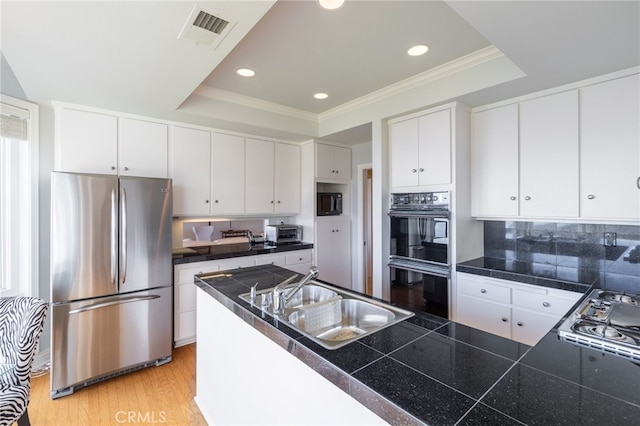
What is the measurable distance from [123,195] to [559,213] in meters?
3.61

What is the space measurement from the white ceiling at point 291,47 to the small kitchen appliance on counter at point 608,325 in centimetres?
142

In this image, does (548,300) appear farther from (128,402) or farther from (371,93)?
(128,402)

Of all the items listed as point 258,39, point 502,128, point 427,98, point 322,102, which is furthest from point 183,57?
point 502,128

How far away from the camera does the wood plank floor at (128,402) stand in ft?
6.76

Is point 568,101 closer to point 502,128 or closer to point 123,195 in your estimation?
point 502,128

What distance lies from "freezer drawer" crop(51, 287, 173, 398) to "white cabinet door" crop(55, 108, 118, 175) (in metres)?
1.22

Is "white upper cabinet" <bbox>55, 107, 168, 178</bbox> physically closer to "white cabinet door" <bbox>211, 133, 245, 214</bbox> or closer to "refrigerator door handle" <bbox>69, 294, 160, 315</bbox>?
"white cabinet door" <bbox>211, 133, 245, 214</bbox>

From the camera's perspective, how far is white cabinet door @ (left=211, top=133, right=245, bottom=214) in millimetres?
3516

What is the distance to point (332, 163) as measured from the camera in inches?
171

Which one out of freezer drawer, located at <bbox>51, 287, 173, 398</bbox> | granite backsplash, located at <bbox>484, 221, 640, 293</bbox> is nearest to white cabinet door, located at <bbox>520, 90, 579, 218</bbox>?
granite backsplash, located at <bbox>484, 221, 640, 293</bbox>

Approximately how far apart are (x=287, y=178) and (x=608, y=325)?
349 cm

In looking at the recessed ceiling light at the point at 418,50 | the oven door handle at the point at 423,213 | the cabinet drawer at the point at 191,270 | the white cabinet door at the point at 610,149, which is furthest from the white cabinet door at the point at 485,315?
the cabinet drawer at the point at 191,270

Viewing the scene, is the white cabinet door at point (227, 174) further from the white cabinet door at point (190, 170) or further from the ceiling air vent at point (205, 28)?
the ceiling air vent at point (205, 28)

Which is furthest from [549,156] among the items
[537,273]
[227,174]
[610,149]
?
[227,174]
